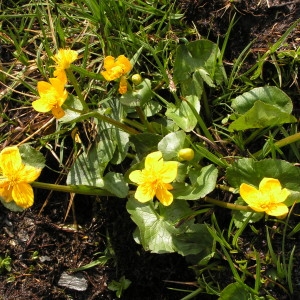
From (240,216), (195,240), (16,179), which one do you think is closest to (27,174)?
(16,179)

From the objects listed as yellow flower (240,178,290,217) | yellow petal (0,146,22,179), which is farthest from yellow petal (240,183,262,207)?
yellow petal (0,146,22,179)

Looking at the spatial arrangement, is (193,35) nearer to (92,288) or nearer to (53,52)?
(53,52)

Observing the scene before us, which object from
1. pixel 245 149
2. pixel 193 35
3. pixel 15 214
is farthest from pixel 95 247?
pixel 193 35

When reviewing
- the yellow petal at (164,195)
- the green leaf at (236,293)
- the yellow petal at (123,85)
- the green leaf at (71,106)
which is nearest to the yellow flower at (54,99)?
the green leaf at (71,106)

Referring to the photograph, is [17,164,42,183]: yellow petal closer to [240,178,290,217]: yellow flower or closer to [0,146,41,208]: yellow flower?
[0,146,41,208]: yellow flower

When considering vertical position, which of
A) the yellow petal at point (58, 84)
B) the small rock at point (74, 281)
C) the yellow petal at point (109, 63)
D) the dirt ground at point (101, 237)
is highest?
the yellow petal at point (109, 63)

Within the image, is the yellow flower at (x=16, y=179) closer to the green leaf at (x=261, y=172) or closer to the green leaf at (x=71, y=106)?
the green leaf at (x=71, y=106)
